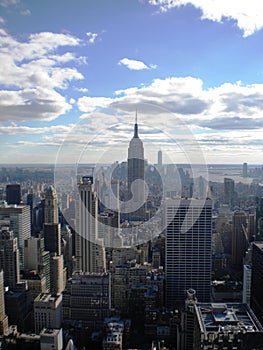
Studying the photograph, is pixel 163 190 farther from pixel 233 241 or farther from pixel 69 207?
pixel 233 241

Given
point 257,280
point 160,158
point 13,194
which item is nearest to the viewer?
point 160,158

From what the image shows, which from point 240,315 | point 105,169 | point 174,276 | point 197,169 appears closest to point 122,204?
point 105,169

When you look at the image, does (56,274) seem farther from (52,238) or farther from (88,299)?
(88,299)

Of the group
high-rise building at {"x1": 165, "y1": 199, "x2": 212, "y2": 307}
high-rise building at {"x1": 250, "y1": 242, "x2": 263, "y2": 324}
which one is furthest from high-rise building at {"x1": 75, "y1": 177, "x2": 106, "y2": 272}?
high-rise building at {"x1": 250, "y1": 242, "x2": 263, "y2": 324}

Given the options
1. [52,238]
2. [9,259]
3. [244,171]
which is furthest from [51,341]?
[244,171]

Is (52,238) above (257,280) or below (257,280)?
above
